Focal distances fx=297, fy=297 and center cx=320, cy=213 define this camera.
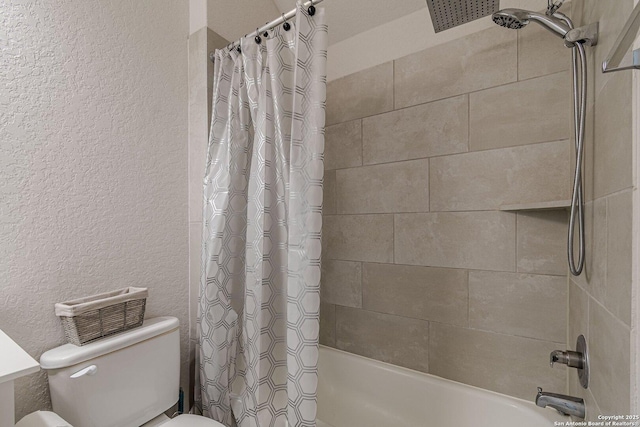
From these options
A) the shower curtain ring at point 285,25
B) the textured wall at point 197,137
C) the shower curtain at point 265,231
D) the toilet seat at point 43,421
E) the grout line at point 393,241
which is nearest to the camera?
the toilet seat at point 43,421

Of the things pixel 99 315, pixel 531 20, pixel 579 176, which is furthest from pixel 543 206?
pixel 99 315

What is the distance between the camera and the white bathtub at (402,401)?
131cm

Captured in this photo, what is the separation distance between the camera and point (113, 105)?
4.02 ft

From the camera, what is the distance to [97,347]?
3.27ft

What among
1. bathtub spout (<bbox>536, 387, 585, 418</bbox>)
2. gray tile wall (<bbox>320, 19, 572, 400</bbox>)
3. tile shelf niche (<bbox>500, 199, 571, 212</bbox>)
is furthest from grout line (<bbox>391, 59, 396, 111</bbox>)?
bathtub spout (<bbox>536, 387, 585, 418</bbox>)

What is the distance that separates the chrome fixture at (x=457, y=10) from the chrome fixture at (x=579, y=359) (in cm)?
115

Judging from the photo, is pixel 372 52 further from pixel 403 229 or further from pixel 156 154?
pixel 156 154

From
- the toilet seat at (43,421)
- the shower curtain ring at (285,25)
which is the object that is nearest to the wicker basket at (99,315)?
the toilet seat at (43,421)

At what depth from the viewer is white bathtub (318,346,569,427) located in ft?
4.31

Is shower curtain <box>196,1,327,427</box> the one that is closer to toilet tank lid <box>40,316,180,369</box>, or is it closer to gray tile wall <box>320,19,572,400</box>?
toilet tank lid <box>40,316,180,369</box>

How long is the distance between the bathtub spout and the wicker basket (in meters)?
1.49

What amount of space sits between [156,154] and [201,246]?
1.56 ft

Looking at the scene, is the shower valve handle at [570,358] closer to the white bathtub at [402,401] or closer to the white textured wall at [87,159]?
the white bathtub at [402,401]

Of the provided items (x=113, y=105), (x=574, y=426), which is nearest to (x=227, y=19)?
(x=113, y=105)
